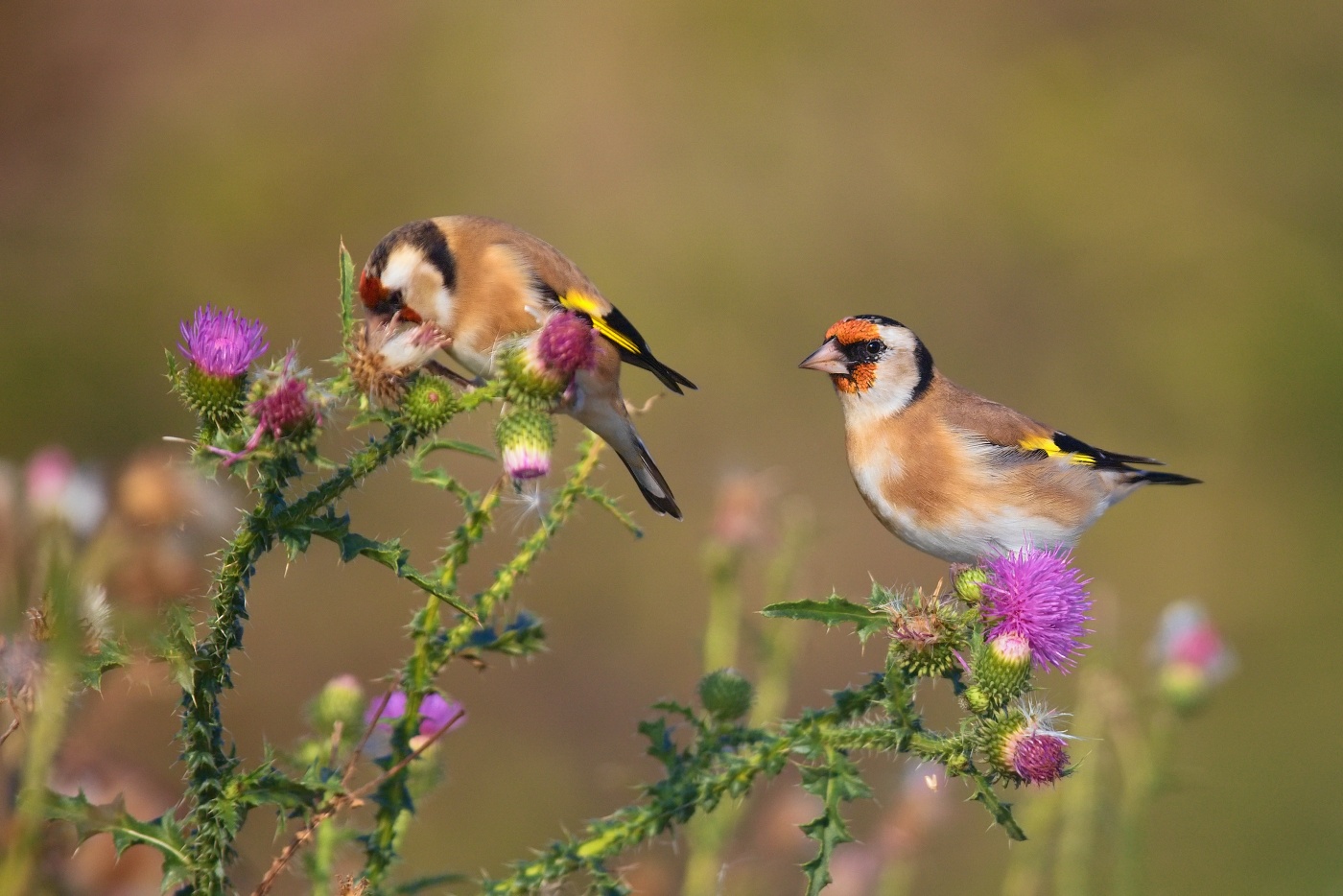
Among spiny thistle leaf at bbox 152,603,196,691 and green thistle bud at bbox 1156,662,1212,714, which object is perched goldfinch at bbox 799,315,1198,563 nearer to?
green thistle bud at bbox 1156,662,1212,714

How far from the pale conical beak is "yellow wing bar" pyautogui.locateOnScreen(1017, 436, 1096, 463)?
0.56 meters

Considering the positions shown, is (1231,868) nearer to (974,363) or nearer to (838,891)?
(974,363)

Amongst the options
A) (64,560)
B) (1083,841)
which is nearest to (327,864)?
(64,560)

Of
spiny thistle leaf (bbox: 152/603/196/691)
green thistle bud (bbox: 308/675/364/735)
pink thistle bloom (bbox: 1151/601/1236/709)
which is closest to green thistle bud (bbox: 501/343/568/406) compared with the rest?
green thistle bud (bbox: 308/675/364/735)

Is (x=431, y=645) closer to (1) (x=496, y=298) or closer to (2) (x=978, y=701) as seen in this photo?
(2) (x=978, y=701)

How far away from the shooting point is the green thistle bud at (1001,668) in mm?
2416

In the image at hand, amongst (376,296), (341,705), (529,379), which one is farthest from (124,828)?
(376,296)

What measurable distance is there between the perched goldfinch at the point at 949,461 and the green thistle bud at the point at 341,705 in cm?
169

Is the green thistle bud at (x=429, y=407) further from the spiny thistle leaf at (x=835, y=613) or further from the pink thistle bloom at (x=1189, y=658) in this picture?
the pink thistle bloom at (x=1189, y=658)

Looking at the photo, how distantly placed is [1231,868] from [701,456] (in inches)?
143

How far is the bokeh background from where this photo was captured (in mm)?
7688

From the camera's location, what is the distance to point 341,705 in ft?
8.95

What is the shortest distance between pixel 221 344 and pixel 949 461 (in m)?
2.25

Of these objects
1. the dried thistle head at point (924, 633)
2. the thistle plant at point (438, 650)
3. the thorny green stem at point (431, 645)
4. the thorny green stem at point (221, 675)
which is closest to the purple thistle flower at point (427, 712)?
the thistle plant at point (438, 650)
